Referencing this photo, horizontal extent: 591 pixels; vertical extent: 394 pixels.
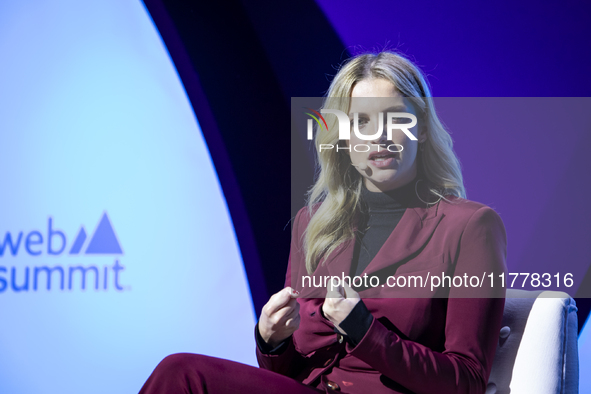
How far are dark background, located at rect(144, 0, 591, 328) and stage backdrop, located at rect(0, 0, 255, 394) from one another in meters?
0.12

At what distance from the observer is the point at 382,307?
1.23 metres

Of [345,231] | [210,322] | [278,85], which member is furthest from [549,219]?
[210,322]

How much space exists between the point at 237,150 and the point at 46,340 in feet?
3.63

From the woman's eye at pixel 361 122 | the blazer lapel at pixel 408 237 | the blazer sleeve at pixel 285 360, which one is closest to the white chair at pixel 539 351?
the blazer lapel at pixel 408 237

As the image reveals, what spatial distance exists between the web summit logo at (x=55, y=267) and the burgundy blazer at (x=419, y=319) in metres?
0.93

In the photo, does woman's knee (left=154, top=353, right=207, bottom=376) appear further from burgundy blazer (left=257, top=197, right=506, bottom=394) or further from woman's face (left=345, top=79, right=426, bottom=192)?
woman's face (left=345, top=79, right=426, bottom=192)

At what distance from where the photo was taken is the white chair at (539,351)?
1155 millimetres

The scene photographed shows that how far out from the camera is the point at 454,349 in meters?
1.09

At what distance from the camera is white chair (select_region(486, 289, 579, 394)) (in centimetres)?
116

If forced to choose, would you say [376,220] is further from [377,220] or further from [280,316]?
[280,316]

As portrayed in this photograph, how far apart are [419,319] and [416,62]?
1122 millimetres

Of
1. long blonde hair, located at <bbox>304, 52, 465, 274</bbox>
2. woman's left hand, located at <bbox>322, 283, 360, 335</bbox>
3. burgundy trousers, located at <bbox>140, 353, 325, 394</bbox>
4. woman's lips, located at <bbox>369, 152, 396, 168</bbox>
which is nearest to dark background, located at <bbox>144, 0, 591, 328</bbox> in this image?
long blonde hair, located at <bbox>304, 52, 465, 274</bbox>

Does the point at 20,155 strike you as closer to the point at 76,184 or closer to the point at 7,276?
the point at 76,184

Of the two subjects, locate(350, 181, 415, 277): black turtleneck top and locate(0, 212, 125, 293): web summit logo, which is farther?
locate(0, 212, 125, 293): web summit logo
